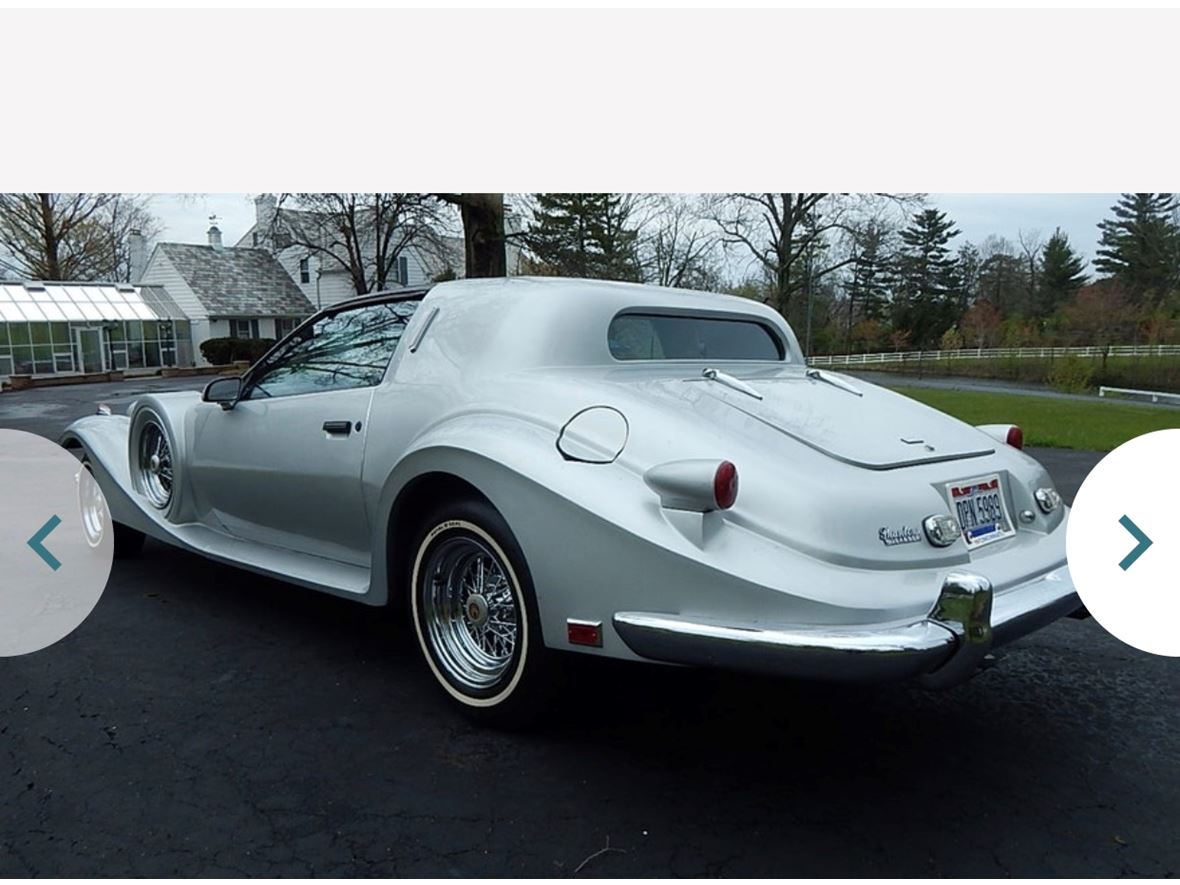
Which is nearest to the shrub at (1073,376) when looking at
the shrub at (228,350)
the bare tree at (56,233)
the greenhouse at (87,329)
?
the shrub at (228,350)

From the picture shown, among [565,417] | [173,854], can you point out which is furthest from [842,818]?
Result: [173,854]

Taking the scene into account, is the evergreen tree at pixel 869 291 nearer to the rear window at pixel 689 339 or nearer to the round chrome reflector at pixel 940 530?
the rear window at pixel 689 339

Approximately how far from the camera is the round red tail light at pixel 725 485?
258 cm

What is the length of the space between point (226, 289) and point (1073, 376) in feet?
118

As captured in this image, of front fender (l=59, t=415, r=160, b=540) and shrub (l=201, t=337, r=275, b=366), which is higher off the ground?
front fender (l=59, t=415, r=160, b=540)

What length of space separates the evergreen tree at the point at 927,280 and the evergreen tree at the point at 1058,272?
4861mm

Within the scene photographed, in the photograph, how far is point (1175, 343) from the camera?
18859mm

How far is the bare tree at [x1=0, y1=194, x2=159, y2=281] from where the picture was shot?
39562 mm

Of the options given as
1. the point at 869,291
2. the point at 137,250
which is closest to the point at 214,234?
the point at 137,250

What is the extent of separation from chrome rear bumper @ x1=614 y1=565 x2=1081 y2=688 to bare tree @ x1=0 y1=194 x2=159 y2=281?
4578 cm

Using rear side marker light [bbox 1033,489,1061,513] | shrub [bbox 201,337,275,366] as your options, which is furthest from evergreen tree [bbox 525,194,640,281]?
rear side marker light [bbox 1033,489,1061,513]

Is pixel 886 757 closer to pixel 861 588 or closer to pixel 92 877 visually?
pixel 861 588

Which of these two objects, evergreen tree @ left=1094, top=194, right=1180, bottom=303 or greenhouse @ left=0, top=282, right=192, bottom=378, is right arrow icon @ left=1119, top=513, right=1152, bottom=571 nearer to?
evergreen tree @ left=1094, top=194, right=1180, bottom=303

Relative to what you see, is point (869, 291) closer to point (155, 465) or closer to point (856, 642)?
point (155, 465)
